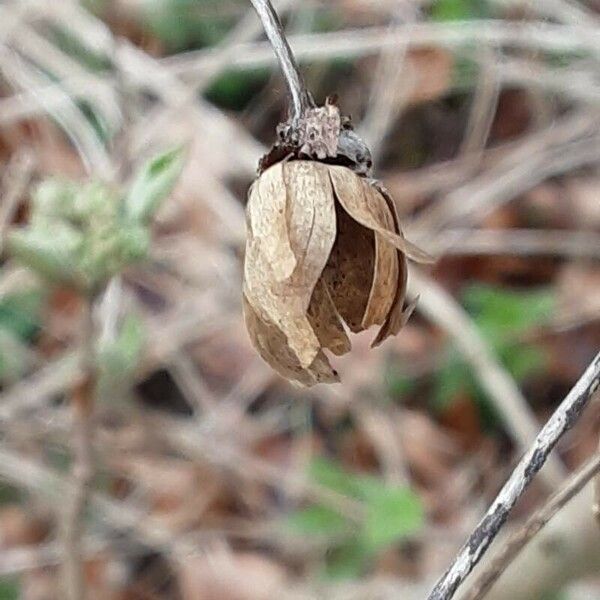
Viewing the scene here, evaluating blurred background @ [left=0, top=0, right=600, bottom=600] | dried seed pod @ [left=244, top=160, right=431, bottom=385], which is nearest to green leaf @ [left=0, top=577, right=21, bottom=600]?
blurred background @ [left=0, top=0, right=600, bottom=600]

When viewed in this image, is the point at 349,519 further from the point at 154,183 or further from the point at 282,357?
the point at 282,357

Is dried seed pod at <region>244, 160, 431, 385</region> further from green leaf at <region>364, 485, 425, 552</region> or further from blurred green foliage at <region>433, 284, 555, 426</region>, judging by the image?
blurred green foliage at <region>433, 284, 555, 426</region>

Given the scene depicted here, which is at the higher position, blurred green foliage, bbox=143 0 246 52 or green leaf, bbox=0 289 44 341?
blurred green foliage, bbox=143 0 246 52

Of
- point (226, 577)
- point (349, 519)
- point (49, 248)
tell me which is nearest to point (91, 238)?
point (49, 248)

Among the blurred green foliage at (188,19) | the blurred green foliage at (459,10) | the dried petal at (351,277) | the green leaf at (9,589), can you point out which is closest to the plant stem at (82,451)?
the dried petal at (351,277)

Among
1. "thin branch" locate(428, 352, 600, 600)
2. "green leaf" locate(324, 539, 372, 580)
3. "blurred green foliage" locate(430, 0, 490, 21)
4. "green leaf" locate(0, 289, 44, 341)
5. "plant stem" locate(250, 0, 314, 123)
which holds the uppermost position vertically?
"blurred green foliage" locate(430, 0, 490, 21)

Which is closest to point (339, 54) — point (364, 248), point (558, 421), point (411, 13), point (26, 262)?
point (411, 13)
